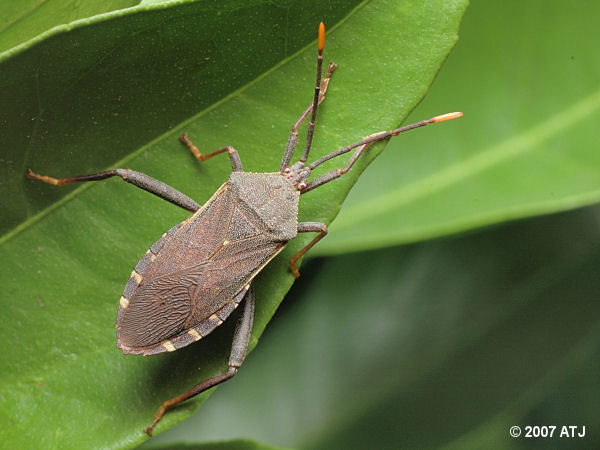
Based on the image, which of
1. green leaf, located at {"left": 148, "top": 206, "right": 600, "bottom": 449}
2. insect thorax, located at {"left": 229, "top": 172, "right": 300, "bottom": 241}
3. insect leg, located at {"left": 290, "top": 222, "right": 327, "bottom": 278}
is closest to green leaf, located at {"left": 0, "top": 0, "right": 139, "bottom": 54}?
insect thorax, located at {"left": 229, "top": 172, "right": 300, "bottom": 241}

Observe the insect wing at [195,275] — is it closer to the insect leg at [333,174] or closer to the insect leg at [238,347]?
the insect leg at [238,347]

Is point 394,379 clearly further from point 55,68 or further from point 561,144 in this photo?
point 55,68

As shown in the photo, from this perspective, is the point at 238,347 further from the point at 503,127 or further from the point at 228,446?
the point at 503,127

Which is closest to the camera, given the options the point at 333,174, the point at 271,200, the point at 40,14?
the point at 40,14

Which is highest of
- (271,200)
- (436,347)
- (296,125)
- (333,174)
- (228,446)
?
(296,125)

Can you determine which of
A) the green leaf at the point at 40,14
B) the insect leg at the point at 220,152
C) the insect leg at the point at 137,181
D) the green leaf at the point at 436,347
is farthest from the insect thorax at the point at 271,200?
the green leaf at the point at 40,14

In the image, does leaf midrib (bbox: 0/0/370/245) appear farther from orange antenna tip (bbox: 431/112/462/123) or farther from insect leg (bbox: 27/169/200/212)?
orange antenna tip (bbox: 431/112/462/123)

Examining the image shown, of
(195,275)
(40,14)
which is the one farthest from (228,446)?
(40,14)
